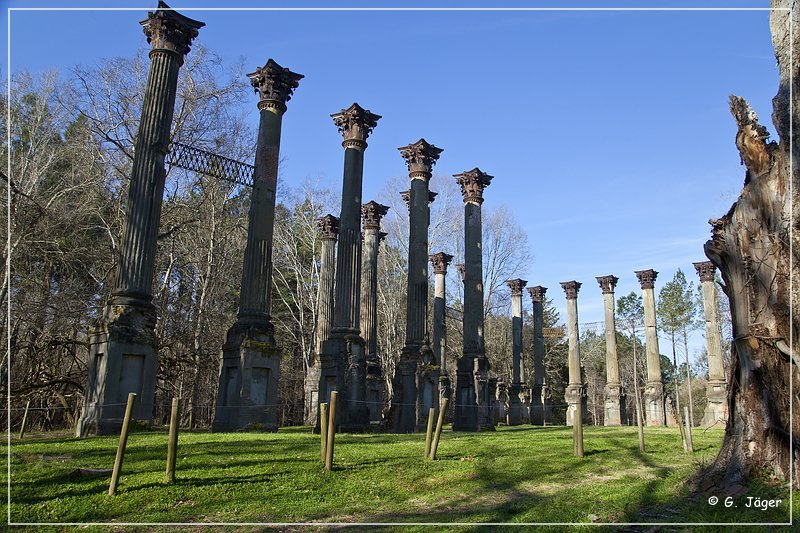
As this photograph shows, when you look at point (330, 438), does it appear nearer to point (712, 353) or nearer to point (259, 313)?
point (259, 313)

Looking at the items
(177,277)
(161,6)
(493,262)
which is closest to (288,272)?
(177,277)

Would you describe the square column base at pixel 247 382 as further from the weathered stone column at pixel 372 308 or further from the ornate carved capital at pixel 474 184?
the ornate carved capital at pixel 474 184

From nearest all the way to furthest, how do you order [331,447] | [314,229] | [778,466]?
→ [778,466] → [331,447] → [314,229]

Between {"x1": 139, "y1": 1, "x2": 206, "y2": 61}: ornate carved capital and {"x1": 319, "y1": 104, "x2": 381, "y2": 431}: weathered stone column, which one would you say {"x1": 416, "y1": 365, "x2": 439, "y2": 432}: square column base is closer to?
{"x1": 319, "y1": 104, "x2": 381, "y2": 431}: weathered stone column

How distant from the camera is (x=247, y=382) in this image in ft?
56.9

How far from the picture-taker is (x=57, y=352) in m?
22.8

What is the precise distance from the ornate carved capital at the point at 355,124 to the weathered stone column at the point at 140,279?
640 centimetres

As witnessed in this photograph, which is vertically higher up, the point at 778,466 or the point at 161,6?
the point at 161,6

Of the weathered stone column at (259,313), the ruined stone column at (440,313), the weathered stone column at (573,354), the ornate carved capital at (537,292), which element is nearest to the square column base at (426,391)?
the weathered stone column at (259,313)

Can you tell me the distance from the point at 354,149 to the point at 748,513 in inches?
705

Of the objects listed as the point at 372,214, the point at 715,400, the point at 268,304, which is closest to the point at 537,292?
the point at 715,400

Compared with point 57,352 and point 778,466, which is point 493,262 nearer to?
point 57,352

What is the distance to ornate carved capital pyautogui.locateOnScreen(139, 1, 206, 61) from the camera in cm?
1714

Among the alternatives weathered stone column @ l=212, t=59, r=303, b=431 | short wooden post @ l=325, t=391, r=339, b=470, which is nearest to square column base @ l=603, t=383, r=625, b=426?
weathered stone column @ l=212, t=59, r=303, b=431
